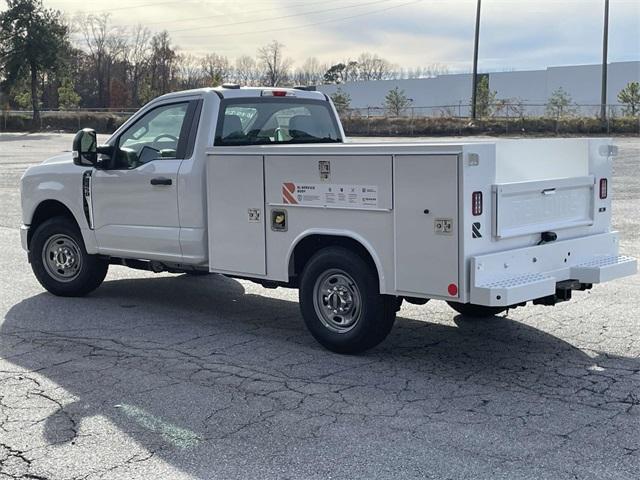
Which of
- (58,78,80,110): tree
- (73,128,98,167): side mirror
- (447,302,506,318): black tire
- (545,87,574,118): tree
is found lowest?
(447,302,506,318): black tire

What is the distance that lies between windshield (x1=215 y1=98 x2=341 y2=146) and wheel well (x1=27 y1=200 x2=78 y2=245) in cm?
223

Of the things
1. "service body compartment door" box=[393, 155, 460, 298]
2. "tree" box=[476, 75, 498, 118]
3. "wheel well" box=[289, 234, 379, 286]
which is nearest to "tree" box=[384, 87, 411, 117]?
"tree" box=[476, 75, 498, 118]

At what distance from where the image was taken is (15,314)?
27.4 feet

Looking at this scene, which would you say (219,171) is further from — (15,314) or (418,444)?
(418,444)

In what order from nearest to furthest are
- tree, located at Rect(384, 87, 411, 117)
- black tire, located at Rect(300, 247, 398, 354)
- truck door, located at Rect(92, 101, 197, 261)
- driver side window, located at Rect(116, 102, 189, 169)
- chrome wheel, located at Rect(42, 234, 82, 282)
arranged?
black tire, located at Rect(300, 247, 398, 354), truck door, located at Rect(92, 101, 197, 261), driver side window, located at Rect(116, 102, 189, 169), chrome wheel, located at Rect(42, 234, 82, 282), tree, located at Rect(384, 87, 411, 117)

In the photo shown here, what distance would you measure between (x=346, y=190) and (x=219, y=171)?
4.60 feet

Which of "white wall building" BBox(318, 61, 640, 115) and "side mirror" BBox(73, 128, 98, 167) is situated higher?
"white wall building" BBox(318, 61, 640, 115)

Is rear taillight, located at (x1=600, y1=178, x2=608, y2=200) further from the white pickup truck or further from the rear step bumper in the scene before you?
the rear step bumper

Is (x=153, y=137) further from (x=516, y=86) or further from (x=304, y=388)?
(x=516, y=86)

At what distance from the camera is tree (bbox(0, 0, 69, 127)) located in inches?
2881

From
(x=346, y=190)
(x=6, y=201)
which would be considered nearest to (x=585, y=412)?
(x=346, y=190)

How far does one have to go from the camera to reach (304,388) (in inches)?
233

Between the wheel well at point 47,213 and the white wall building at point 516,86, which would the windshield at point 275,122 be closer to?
the wheel well at point 47,213

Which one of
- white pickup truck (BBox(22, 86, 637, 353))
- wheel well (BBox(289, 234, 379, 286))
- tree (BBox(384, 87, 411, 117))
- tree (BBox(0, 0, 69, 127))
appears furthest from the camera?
tree (BBox(0, 0, 69, 127))
